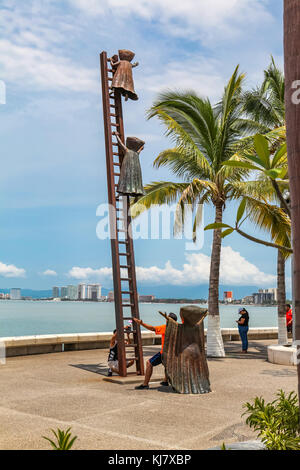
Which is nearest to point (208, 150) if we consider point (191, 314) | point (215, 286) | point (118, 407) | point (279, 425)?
point (215, 286)

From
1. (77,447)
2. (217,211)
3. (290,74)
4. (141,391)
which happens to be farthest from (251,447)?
(217,211)

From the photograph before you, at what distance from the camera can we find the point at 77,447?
585 centimetres

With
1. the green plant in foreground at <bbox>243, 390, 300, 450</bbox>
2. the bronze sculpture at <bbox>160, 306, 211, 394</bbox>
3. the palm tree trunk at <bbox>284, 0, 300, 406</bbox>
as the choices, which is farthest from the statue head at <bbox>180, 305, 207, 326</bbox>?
the palm tree trunk at <bbox>284, 0, 300, 406</bbox>

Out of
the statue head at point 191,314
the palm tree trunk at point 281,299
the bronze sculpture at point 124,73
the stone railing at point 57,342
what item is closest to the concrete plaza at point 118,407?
the stone railing at point 57,342

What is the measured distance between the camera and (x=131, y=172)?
11641 mm

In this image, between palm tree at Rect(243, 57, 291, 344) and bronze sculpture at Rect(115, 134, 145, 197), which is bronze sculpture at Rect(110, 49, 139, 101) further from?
palm tree at Rect(243, 57, 291, 344)

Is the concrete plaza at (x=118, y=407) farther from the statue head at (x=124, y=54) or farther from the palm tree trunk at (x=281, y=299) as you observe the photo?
the statue head at (x=124, y=54)

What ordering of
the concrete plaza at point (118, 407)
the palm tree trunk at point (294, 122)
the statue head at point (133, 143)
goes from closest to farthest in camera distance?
the palm tree trunk at point (294, 122) → the concrete plaza at point (118, 407) → the statue head at point (133, 143)

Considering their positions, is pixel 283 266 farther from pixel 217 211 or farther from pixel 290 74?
pixel 290 74

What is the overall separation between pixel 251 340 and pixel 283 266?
515 cm

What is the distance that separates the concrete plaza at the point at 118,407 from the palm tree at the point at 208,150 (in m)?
3.76

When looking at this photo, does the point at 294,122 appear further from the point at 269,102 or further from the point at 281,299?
the point at 269,102

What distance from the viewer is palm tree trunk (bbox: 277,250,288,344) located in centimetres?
1830

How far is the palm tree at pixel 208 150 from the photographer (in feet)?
54.4
